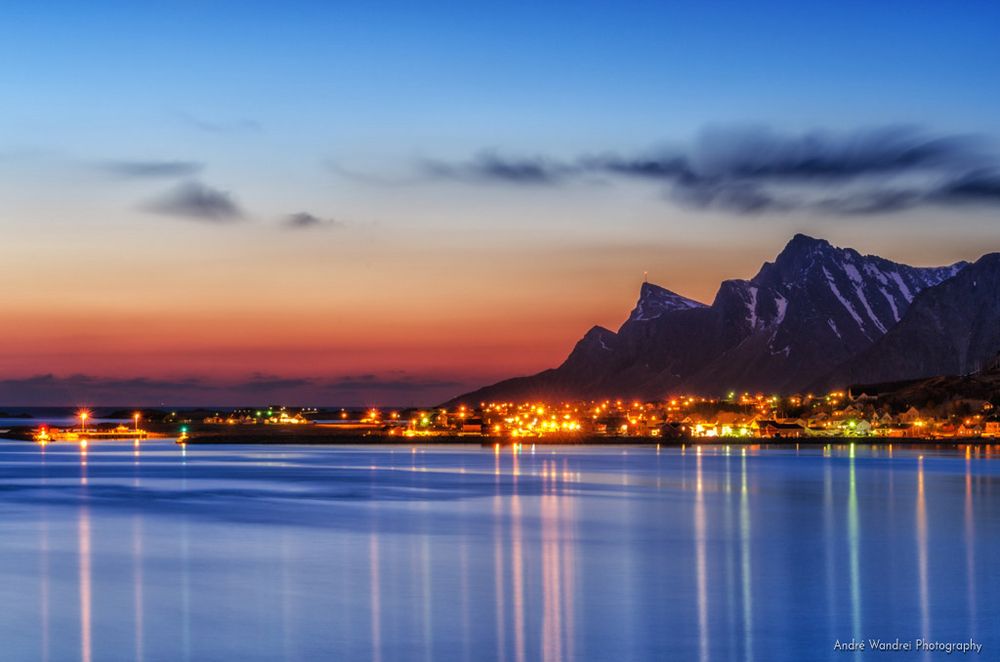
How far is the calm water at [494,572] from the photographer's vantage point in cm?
1997

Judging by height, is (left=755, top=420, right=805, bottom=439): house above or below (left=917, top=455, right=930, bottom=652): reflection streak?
below

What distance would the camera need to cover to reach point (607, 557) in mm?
31859

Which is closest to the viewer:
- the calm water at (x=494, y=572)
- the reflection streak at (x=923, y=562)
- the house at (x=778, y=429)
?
the calm water at (x=494, y=572)

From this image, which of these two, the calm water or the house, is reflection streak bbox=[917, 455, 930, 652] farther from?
the house

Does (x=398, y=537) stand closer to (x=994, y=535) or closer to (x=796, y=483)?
(x=994, y=535)

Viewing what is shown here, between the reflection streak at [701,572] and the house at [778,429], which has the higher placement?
the reflection streak at [701,572]

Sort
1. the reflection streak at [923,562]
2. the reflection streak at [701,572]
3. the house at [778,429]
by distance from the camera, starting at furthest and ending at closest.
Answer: the house at [778,429] < the reflection streak at [923,562] < the reflection streak at [701,572]

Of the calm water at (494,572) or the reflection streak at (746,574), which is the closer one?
the reflection streak at (746,574)

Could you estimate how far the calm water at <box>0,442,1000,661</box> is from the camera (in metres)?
20.0

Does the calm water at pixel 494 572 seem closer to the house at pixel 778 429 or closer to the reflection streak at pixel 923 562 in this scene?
the reflection streak at pixel 923 562

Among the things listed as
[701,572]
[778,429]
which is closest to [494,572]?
[701,572]

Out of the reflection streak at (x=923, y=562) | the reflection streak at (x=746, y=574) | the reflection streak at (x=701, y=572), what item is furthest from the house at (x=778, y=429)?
the reflection streak at (x=701, y=572)

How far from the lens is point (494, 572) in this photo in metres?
28.6

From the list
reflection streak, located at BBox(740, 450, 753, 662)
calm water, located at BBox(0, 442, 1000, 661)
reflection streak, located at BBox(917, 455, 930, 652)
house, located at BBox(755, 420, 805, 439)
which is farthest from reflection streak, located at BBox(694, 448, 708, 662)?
house, located at BBox(755, 420, 805, 439)
